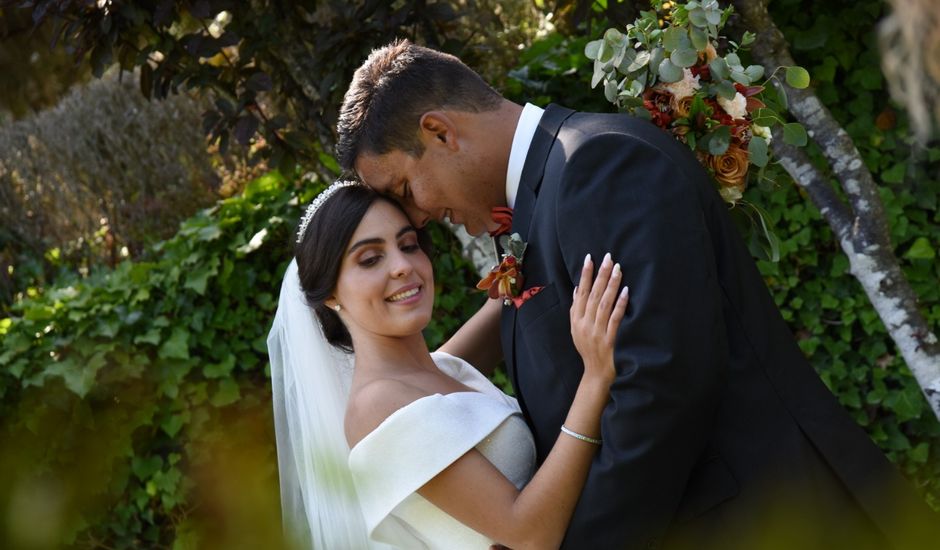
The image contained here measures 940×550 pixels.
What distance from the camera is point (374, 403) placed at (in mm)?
2691

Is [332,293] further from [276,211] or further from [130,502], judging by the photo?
[130,502]

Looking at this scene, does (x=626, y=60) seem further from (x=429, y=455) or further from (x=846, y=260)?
(x=846, y=260)

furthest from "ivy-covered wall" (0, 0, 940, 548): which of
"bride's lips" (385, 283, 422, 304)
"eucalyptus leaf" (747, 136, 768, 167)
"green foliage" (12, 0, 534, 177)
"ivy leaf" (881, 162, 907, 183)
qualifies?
"bride's lips" (385, 283, 422, 304)

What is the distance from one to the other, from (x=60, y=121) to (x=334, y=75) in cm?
461

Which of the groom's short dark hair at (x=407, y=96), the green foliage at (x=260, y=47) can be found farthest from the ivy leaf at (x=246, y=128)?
the groom's short dark hair at (x=407, y=96)

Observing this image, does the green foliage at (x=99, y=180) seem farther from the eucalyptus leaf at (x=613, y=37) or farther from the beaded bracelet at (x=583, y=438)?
the beaded bracelet at (x=583, y=438)

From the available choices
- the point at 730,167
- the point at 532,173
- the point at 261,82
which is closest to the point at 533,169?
the point at 532,173

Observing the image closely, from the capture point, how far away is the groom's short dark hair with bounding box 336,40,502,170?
2.62m

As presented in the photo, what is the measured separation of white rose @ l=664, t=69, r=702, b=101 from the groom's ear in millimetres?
539

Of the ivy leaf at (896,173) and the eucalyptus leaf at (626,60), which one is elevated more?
the eucalyptus leaf at (626,60)

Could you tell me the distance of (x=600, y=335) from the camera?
2.23m

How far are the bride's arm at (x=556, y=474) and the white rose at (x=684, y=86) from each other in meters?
0.61

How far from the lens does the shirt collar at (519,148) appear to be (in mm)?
2574

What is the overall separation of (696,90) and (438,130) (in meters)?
0.64
